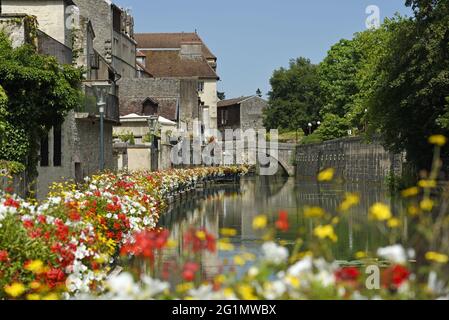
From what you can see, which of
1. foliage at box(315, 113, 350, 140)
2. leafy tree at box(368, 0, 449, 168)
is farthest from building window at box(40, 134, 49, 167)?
foliage at box(315, 113, 350, 140)

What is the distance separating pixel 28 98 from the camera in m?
23.9

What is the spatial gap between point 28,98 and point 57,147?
587cm

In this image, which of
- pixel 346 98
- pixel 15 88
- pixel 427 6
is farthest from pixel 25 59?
pixel 346 98

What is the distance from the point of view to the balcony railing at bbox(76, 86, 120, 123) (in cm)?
3369

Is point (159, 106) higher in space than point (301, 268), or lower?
higher

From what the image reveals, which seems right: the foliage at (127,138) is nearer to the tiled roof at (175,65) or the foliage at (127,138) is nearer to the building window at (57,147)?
the building window at (57,147)

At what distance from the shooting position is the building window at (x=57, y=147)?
2930cm

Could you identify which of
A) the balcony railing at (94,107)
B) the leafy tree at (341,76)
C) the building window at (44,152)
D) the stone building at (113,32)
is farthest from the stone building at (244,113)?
the building window at (44,152)

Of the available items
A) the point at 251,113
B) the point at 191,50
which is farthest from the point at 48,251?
the point at 251,113

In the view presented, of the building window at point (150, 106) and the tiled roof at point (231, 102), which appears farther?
the tiled roof at point (231, 102)

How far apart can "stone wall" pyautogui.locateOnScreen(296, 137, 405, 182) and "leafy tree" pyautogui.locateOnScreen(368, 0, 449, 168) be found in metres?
9.89

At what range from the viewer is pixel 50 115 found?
24.6 metres

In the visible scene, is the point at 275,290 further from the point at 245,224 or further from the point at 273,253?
the point at 245,224

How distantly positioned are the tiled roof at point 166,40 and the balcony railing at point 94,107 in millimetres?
73915
